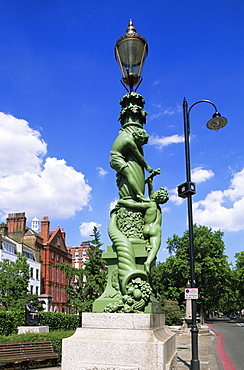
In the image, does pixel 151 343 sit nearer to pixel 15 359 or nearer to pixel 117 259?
pixel 117 259

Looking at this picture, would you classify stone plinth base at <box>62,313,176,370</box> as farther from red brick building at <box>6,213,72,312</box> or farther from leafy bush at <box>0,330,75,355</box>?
red brick building at <box>6,213,72,312</box>

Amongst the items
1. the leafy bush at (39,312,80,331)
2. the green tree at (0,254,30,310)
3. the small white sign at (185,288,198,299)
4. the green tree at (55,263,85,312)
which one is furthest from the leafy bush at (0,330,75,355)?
the green tree at (0,254,30,310)

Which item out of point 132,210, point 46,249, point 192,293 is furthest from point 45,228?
point 132,210

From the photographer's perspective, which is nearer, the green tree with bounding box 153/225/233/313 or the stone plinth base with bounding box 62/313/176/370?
the stone plinth base with bounding box 62/313/176/370

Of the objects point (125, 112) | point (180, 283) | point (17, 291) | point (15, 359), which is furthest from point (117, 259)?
point (180, 283)

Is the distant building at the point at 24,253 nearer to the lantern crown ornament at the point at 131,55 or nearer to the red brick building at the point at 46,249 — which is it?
the red brick building at the point at 46,249

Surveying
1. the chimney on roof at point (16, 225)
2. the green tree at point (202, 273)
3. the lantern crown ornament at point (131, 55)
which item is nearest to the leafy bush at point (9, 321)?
the lantern crown ornament at point (131, 55)

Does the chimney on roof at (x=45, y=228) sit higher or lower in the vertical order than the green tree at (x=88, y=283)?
higher

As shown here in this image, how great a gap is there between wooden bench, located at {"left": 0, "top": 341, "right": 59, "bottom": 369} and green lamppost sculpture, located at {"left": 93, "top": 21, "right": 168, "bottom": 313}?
4.16 meters

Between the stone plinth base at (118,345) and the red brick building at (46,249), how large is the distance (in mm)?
42895

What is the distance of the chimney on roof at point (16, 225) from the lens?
4963 centimetres

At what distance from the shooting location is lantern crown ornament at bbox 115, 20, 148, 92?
27.8ft

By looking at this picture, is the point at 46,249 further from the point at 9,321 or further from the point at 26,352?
the point at 26,352

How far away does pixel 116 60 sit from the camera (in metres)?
8.81
